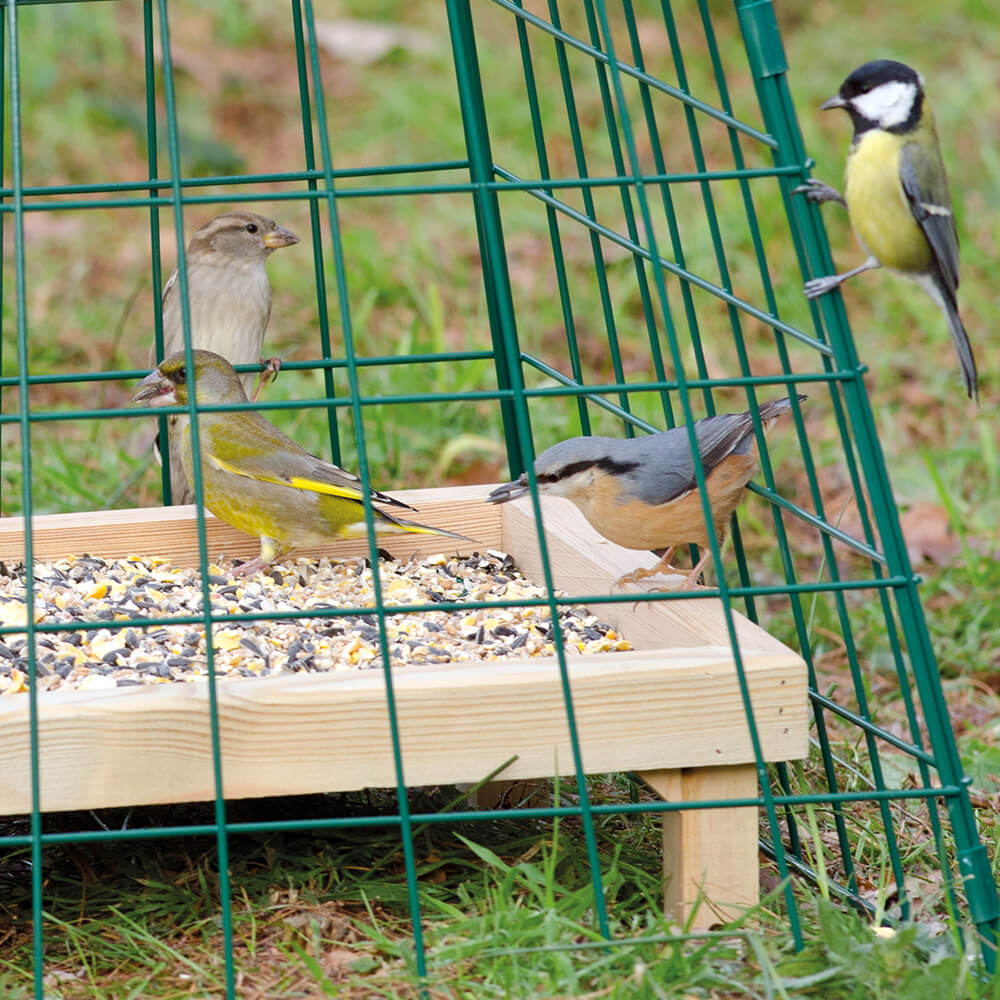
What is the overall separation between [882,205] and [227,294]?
7.05ft

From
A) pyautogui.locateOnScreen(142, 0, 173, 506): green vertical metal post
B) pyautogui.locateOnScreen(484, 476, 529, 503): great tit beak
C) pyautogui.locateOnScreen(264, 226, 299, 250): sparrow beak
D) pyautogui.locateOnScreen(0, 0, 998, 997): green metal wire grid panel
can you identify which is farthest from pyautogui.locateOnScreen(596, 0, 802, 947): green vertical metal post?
pyautogui.locateOnScreen(264, 226, 299, 250): sparrow beak

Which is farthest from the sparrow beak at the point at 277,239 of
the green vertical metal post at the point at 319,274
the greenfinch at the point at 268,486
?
the greenfinch at the point at 268,486

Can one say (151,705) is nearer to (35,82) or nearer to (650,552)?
(650,552)

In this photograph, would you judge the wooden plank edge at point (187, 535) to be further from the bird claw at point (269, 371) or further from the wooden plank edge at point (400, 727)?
the wooden plank edge at point (400, 727)

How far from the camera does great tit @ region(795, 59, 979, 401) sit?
3264mm

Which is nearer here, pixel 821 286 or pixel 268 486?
pixel 821 286

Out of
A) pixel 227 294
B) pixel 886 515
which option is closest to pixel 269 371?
pixel 227 294

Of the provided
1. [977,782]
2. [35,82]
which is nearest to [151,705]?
[977,782]

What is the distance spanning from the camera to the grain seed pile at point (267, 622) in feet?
10.2

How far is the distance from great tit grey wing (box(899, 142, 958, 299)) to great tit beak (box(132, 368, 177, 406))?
179cm

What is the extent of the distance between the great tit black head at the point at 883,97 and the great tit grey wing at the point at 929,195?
0.06 metres

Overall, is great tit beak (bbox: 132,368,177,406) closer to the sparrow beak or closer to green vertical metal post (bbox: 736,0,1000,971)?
the sparrow beak

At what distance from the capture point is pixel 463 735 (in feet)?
8.93

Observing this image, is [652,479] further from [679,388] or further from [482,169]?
[482,169]
